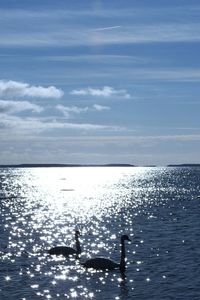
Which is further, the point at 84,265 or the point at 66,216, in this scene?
the point at 66,216

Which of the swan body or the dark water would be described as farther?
the swan body

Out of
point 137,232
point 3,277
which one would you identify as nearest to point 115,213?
point 137,232

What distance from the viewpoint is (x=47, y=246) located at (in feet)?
216

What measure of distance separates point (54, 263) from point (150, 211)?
60.6 meters

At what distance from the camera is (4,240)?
233 feet

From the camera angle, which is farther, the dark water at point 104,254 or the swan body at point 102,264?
the swan body at point 102,264

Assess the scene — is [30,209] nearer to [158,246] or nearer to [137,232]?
[137,232]

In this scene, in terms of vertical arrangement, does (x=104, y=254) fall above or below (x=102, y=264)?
below

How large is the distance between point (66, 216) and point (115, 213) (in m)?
10.3

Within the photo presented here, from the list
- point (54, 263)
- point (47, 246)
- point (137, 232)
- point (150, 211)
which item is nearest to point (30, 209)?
point (150, 211)

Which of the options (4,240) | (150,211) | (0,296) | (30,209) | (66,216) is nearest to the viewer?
(0,296)

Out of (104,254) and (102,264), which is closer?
(102,264)

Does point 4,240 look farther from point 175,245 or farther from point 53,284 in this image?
point 53,284

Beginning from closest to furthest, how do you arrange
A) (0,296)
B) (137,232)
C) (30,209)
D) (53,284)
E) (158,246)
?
(0,296)
(53,284)
(158,246)
(137,232)
(30,209)
